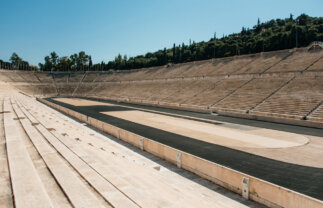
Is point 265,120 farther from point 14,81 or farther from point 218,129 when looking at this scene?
point 14,81

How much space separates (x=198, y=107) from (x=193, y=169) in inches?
927

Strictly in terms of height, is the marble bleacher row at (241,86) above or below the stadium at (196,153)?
above

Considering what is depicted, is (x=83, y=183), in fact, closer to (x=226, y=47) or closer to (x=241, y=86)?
(x=241, y=86)

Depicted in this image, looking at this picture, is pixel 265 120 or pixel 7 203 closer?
pixel 7 203

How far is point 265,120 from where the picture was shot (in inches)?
949

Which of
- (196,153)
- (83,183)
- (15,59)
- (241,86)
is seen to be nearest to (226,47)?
(241,86)

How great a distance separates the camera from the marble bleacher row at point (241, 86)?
1035 inches

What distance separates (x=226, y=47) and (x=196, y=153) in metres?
62.8

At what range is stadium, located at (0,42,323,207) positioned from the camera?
6.08m

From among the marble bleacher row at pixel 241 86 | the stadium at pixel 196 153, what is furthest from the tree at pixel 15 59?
the stadium at pixel 196 153

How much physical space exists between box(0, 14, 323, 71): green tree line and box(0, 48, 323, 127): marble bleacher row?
1664cm

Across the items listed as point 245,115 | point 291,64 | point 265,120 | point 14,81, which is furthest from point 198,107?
point 14,81

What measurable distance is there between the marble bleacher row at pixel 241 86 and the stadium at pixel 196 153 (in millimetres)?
191

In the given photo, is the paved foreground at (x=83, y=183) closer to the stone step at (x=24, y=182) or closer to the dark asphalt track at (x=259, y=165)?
the stone step at (x=24, y=182)
